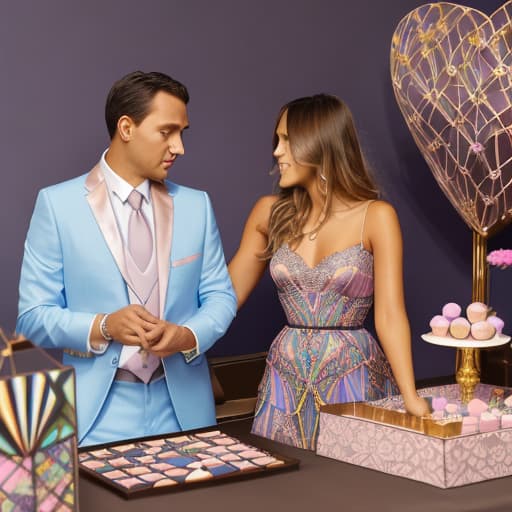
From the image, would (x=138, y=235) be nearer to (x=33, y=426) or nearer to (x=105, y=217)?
(x=105, y=217)

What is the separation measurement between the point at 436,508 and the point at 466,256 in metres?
2.66

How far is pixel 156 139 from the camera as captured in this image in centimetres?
259

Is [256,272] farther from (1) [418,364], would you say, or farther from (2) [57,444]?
(2) [57,444]

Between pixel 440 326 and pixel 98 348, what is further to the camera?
pixel 440 326

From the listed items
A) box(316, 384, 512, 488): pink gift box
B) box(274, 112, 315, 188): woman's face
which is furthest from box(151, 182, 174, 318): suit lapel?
box(316, 384, 512, 488): pink gift box

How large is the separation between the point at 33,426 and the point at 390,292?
1.53 metres

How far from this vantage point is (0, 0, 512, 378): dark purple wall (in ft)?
10.7

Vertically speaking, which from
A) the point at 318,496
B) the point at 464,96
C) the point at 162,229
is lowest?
the point at 318,496

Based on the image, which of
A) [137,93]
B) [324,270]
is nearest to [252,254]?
[324,270]

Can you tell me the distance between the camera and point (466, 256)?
4.30 m

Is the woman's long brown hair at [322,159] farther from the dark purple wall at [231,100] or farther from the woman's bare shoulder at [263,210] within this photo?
the dark purple wall at [231,100]

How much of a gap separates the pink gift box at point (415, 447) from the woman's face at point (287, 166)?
1.01 meters

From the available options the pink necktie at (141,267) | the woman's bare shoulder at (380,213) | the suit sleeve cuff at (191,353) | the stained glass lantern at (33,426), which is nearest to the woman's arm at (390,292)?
the woman's bare shoulder at (380,213)

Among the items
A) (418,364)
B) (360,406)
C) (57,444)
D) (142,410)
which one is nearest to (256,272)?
(142,410)
